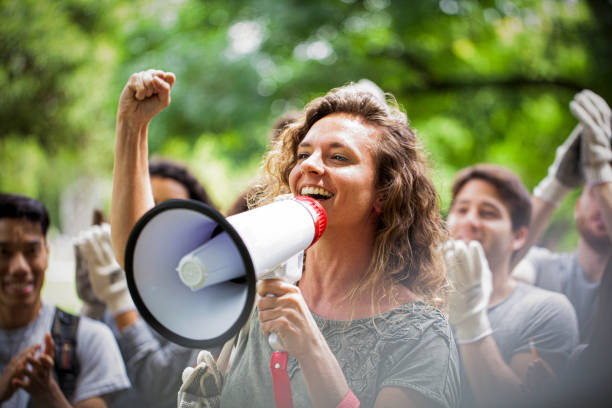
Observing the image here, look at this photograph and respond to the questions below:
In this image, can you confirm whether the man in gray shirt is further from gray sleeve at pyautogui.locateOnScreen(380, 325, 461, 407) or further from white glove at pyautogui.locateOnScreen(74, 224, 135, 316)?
white glove at pyautogui.locateOnScreen(74, 224, 135, 316)

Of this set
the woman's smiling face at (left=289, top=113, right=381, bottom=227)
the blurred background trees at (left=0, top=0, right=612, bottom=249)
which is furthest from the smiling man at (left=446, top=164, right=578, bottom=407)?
the blurred background trees at (left=0, top=0, right=612, bottom=249)

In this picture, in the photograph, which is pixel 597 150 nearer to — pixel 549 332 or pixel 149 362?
pixel 549 332

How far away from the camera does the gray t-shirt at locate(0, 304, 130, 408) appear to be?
191cm

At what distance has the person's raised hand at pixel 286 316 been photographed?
109 centimetres

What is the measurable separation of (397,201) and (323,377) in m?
0.50

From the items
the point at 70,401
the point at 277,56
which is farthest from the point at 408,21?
the point at 70,401

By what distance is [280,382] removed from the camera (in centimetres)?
127

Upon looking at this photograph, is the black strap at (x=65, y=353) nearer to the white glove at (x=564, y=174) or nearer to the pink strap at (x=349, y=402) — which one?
the pink strap at (x=349, y=402)

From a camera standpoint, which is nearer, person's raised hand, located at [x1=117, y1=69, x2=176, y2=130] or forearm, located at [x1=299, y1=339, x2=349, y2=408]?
forearm, located at [x1=299, y1=339, x2=349, y2=408]

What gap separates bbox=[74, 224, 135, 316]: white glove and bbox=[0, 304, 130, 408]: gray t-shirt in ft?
0.39

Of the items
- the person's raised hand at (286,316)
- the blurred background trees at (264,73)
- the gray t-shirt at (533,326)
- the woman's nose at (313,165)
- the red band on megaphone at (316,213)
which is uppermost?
the blurred background trees at (264,73)

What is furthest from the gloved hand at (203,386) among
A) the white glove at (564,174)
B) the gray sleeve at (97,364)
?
the white glove at (564,174)

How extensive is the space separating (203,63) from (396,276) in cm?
334

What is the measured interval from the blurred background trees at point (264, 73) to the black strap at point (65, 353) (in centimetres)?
243
